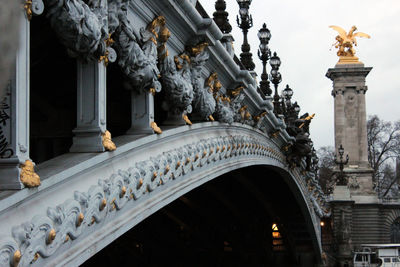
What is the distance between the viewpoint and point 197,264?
27.9 metres

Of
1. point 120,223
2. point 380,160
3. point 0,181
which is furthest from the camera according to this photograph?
point 380,160

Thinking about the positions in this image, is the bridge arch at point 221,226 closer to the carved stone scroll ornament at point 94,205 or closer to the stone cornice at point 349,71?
the carved stone scroll ornament at point 94,205

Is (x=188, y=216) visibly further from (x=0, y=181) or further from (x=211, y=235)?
(x=0, y=181)

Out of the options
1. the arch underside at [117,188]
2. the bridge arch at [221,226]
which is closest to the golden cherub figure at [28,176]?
the arch underside at [117,188]

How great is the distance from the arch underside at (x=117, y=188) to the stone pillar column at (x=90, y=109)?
0.62 feet

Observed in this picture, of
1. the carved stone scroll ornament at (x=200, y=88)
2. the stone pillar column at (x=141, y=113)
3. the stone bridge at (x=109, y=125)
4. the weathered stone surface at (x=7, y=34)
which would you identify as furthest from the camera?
the carved stone scroll ornament at (x=200, y=88)

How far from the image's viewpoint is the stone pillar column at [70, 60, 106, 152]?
19.3ft

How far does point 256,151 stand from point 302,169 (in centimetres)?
1367

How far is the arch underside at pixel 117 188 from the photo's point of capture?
475cm

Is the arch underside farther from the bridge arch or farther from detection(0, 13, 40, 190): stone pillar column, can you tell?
the bridge arch

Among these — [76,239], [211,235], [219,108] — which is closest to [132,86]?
[76,239]

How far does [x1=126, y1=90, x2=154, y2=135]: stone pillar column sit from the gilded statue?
66688 millimetres

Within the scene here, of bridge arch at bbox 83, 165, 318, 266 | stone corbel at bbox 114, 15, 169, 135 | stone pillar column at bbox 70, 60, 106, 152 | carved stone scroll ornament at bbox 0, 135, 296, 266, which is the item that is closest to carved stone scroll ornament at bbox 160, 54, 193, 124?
stone corbel at bbox 114, 15, 169, 135

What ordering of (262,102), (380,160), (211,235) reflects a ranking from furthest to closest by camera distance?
(380,160) < (211,235) < (262,102)
